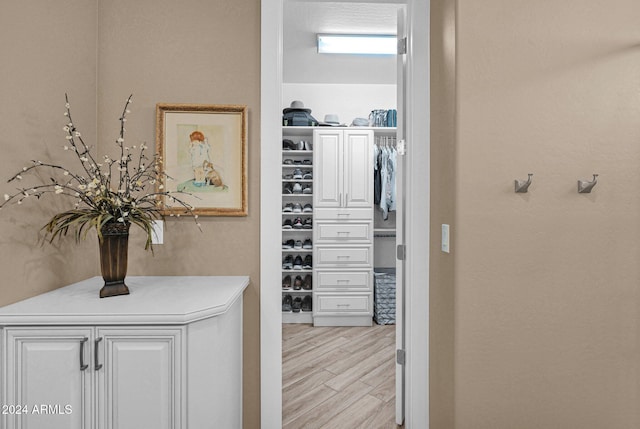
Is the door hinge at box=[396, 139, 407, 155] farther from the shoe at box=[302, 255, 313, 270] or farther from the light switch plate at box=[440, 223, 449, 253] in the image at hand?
the shoe at box=[302, 255, 313, 270]

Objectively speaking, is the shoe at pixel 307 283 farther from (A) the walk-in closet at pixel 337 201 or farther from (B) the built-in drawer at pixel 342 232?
(B) the built-in drawer at pixel 342 232

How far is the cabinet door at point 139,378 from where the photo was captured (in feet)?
3.92

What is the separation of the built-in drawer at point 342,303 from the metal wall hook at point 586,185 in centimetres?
252

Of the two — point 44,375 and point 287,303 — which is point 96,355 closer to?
point 44,375

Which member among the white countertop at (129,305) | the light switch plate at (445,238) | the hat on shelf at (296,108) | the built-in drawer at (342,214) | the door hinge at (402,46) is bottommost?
the white countertop at (129,305)

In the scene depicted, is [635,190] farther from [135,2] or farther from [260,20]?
[135,2]

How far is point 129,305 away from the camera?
1.27 meters

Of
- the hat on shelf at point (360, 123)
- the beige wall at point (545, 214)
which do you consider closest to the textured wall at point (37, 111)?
the beige wall at point (545, 214)

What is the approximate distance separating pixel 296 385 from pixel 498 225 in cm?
182

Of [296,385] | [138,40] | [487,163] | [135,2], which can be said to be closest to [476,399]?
[487,163]

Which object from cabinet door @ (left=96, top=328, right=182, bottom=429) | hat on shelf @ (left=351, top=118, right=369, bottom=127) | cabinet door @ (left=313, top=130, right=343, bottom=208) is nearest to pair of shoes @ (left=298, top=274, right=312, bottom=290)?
cabinet door @ (left=313, top=130, right=343, bottom=208)

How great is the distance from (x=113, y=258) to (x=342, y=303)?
102 inches

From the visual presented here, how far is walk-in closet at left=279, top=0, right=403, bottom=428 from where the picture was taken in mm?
3314

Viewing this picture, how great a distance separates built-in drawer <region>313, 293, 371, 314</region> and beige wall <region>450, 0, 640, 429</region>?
7.44 ft
